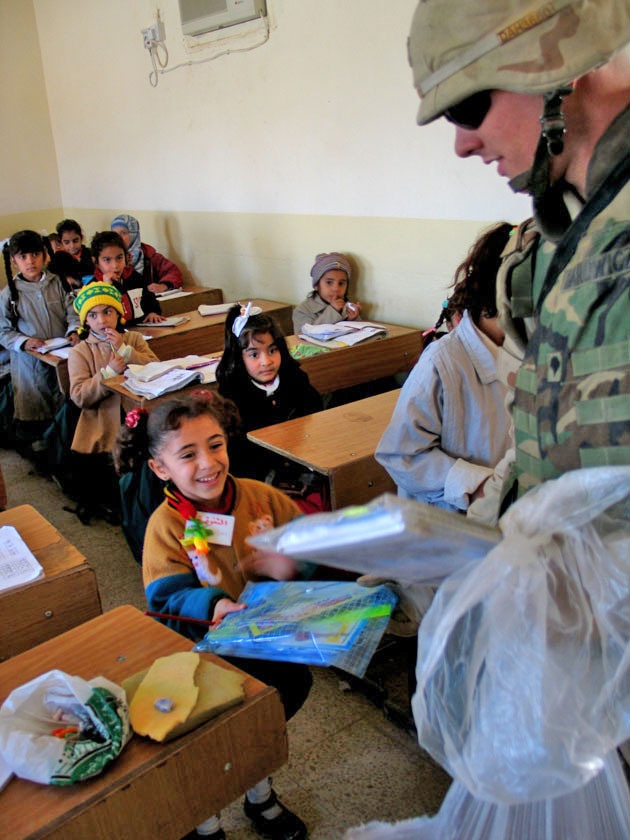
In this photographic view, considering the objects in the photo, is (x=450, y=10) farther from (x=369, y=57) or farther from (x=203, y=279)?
(x=203, y=279)

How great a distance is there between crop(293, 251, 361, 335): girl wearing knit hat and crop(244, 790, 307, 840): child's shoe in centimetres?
→ 280

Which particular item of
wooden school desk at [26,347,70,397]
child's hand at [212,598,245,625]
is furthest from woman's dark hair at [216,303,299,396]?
child's hand at [212,598,245,625]

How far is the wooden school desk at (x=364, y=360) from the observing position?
11.8ft

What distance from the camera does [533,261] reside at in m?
0.93

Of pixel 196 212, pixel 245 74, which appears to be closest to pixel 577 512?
pixel 245 74

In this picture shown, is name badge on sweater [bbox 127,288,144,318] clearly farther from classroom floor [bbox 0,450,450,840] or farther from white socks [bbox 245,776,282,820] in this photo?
white socks [bbox 245,776,282,820]

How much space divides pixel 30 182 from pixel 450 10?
7338 millimetres

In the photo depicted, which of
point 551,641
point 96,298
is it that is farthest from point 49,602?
point 96,298

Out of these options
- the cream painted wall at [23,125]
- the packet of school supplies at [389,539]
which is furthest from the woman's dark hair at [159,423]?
the cream painted wall at [23,125]

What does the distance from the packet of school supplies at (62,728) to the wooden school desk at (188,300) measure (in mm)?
4272

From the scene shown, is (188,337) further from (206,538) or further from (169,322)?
(206,538)

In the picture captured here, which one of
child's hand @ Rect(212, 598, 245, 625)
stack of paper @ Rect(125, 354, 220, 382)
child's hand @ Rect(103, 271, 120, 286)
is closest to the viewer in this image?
child's hand @ Rect(212, 598, 245, 625)

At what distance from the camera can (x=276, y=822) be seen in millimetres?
1783

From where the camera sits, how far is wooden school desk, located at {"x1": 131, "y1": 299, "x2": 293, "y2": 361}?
4.20 m
